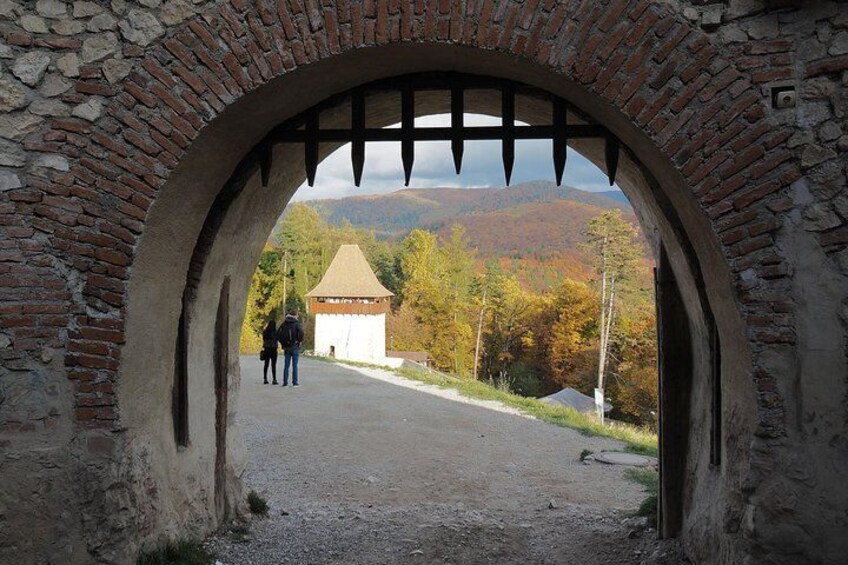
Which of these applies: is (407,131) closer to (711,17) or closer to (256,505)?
(711,17)

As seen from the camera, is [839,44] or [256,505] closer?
[839,44]

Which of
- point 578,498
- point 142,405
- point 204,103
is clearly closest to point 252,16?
point 204,103

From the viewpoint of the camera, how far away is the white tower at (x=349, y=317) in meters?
33.8

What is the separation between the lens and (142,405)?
4465 mm

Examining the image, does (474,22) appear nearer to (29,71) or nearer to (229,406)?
(29,71)

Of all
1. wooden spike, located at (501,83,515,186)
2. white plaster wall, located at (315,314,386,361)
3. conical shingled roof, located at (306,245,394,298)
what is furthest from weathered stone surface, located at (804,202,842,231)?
conical shingled roof, located at (306,245,394,298)

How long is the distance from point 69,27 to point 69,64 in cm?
Answer: 22

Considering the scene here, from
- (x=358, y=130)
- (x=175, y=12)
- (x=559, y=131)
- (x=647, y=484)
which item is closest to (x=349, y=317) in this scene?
(x=647, y=484)

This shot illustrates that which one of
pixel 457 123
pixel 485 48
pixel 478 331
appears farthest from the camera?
pixel 478 331

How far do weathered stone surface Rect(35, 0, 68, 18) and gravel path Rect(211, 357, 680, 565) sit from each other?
3815 millimetres

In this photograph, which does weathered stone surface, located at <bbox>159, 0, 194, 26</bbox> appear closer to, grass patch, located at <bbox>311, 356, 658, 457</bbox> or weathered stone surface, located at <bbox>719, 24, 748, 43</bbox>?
weathered stone surface, located at <bbox>719, 24, 748, 43</bbox>

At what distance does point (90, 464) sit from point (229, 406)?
2.37m

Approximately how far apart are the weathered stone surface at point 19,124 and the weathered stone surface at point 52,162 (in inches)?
6.6

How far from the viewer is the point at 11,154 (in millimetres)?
4078
